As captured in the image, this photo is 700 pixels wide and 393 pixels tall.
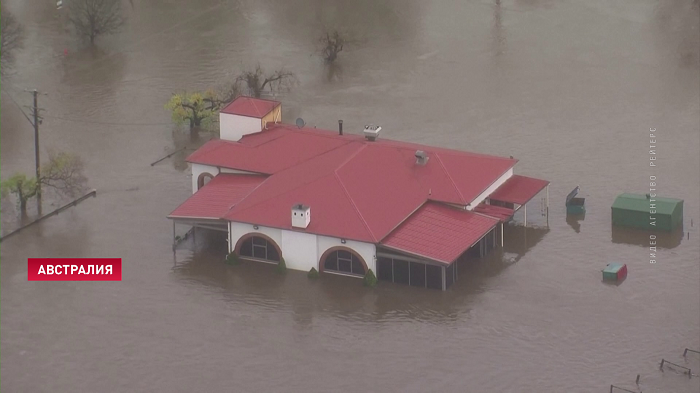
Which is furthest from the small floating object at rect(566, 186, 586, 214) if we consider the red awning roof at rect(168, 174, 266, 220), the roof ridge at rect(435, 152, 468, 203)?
the red awning roof at rect(168, 174, 266, 220)

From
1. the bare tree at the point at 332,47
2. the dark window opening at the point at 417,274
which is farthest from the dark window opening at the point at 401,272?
the bare tree at the point at 332,47

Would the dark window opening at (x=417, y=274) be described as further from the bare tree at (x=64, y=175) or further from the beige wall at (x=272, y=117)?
the bare tree at (x=64, y=175)

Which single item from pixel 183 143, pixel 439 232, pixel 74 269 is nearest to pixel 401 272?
pixel 439 232

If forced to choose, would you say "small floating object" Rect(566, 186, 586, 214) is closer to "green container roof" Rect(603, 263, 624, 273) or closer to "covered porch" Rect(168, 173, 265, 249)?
"green container roof" Rect(603, 263, 624, 273)

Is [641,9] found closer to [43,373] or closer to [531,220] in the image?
[531,220]

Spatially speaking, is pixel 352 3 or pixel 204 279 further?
pixel 352 3

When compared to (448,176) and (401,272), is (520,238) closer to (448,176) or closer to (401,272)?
(448,176)

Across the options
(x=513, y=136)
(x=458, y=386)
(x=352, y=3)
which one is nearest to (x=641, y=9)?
(x=352, y=3)
